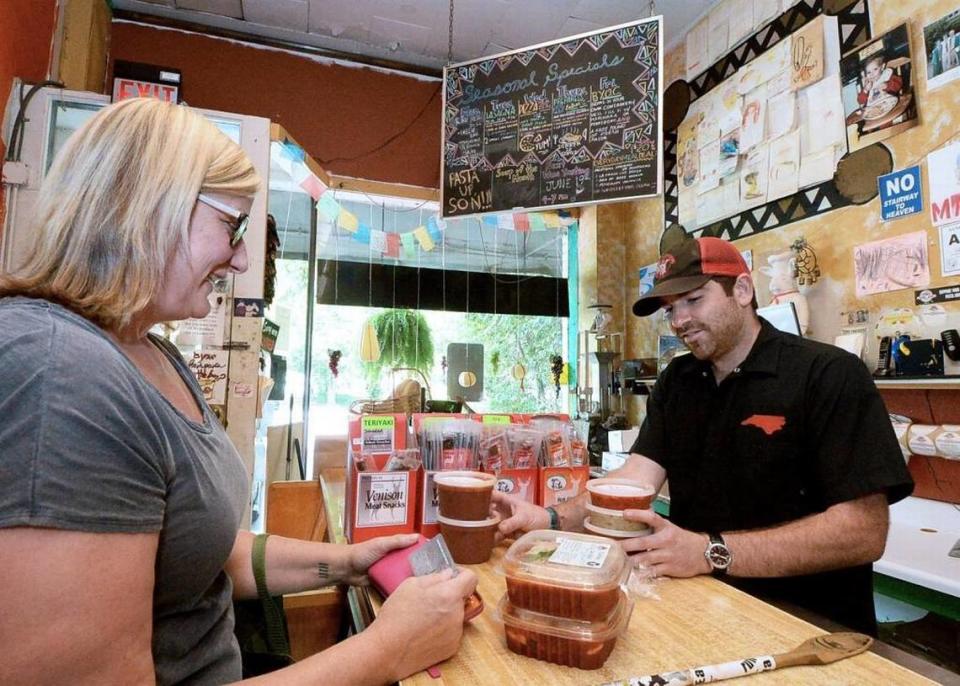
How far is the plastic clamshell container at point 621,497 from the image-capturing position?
118 centimetres

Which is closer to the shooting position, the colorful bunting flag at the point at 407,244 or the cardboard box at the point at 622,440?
the cardboard box at the point at 622,440

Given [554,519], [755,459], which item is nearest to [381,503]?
[554,519]

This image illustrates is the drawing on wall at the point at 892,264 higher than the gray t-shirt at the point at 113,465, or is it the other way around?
the drawing on wall at the point at 892,264

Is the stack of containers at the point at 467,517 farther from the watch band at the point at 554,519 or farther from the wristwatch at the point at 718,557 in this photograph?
the wristwatch at the point at 718,557

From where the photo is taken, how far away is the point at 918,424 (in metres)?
2.41

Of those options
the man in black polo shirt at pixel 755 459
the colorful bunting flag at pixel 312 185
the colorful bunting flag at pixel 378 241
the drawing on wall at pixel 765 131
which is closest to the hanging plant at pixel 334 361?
the colorful bunting flag at pixel 378 241

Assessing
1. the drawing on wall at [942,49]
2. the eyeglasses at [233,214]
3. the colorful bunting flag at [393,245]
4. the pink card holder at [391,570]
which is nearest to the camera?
the eyeglasses at [233,214]

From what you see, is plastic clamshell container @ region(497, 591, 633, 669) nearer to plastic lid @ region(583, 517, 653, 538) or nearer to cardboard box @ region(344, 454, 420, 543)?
plastic lid @ region(583, 517, 653, 538)

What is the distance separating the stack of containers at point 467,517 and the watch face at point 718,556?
1.63ft

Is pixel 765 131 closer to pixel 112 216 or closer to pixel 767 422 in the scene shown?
pixel 767 422

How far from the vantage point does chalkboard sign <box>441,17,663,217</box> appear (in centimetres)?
290

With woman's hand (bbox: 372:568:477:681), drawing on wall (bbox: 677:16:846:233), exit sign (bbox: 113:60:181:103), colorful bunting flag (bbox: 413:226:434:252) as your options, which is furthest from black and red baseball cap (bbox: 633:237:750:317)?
exit sign (bbox: 113:60:181:103)

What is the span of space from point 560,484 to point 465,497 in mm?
407

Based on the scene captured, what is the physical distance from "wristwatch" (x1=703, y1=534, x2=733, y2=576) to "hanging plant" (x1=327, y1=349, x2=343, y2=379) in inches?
130
